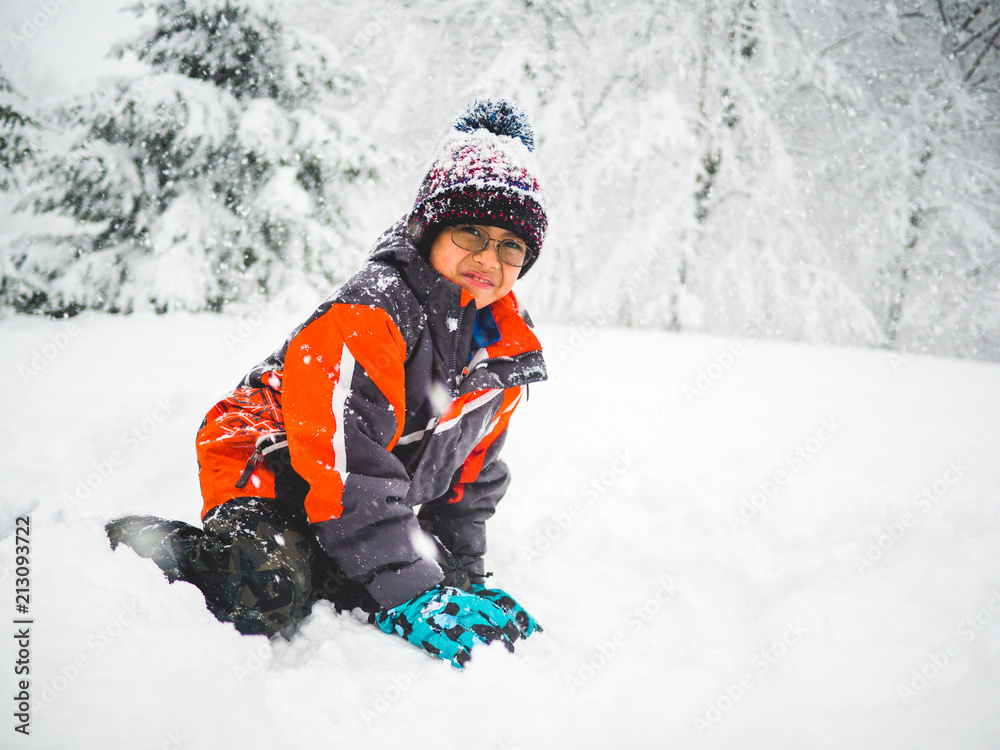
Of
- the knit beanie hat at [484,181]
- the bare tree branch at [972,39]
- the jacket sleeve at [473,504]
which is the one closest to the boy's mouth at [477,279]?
the knit beanie hat at [484,181]

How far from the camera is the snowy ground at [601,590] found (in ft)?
3.03

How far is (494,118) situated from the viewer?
1.46 metres

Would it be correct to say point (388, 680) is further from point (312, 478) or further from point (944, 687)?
point (944, 687)

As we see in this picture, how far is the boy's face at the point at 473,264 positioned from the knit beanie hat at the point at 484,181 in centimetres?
3

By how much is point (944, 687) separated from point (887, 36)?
9.28 metres

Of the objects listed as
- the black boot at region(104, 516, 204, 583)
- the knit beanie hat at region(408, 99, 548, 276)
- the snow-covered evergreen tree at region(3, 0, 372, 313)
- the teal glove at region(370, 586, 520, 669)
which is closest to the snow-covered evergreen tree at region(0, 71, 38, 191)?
the snow-covered evergreen tree at region(3, 0, 372, 313)

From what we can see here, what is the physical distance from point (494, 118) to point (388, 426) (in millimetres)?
869

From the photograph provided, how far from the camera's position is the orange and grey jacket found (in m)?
1.20

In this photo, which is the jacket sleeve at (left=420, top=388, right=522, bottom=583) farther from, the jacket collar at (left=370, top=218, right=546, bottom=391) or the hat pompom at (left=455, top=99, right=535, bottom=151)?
the hat pompom at (left=455, top=99, right=535, bottom=151)

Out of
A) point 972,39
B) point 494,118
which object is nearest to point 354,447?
point 494,118

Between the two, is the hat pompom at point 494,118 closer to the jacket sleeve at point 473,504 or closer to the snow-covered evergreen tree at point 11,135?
the jacket sleeve at point 473,504

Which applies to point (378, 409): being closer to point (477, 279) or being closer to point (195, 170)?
point (477, 279)

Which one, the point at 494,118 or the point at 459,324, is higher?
the point at 494,118

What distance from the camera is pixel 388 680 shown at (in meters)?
1.10
